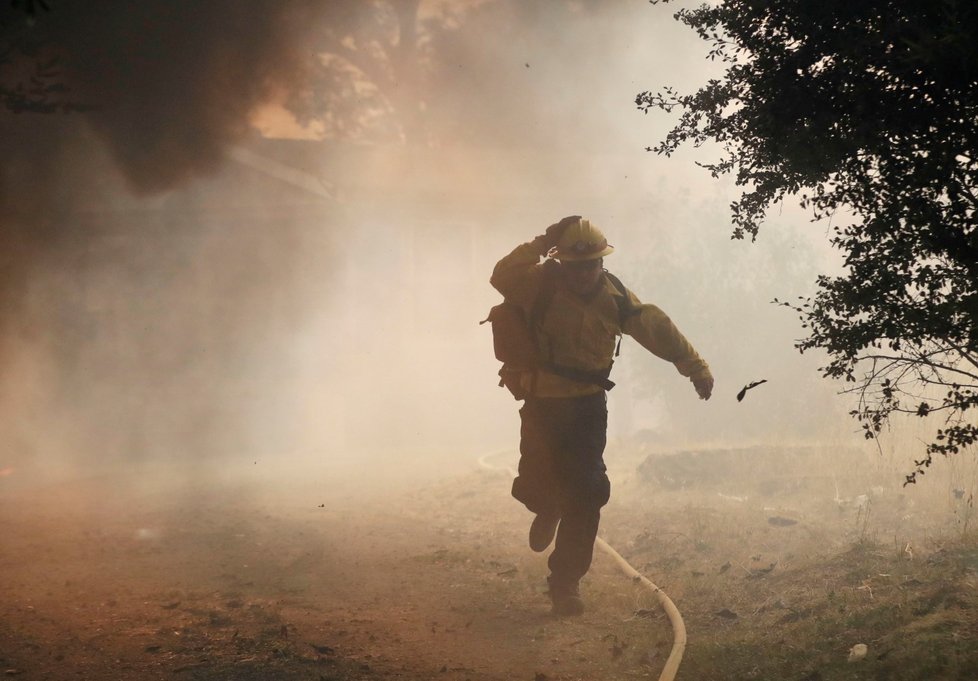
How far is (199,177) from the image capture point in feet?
54.3

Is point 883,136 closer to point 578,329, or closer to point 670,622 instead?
point 578,329

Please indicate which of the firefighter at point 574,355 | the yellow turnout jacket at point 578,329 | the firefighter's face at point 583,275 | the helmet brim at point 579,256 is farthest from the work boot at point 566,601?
the helmet brim at point 579,256

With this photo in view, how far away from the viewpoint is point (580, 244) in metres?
5.42

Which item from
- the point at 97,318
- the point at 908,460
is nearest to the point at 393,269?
the point at 97,318

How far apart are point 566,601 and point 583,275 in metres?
2.11

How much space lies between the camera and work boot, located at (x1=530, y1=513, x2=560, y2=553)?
5906 millimetres

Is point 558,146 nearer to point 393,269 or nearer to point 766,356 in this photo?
point 393,269

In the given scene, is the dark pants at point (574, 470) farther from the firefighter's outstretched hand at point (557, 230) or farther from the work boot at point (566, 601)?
the firefighter's outstretched hand at point (557, 230)

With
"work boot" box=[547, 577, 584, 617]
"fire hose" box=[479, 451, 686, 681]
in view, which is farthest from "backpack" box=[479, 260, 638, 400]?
"fire hose" box=[479, 451, 686, 681]

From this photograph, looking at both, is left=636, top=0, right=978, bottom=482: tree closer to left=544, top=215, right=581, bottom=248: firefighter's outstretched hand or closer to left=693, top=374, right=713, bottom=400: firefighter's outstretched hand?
left=693, top=374, right=713, bottom=400: firefighter's outstretched hand

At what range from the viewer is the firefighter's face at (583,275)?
215 inches

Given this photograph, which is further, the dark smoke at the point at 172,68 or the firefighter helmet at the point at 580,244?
the dark smoke at the point at 172,68

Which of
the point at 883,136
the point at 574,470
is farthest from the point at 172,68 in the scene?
the point at 883,136

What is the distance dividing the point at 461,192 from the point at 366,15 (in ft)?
23.1
